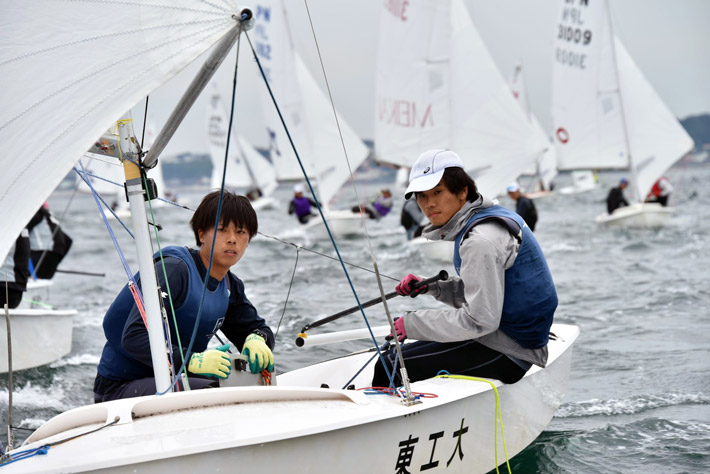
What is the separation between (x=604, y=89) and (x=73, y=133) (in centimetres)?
1663

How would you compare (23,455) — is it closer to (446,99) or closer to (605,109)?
(446,99)

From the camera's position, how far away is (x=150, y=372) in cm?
231

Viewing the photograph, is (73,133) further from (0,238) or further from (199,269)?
(199,269)

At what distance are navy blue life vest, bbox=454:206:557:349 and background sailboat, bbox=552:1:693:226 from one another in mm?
12860

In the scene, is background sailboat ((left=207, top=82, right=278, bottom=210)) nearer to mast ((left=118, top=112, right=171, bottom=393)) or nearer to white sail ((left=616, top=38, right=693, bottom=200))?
white sail ((left=616, top=38, right=693, bottom=200))

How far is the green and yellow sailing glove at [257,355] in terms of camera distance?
93.4 inches

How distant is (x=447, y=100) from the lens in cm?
1378

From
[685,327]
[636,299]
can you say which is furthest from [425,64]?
[685,327]

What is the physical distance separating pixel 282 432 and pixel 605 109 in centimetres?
1642

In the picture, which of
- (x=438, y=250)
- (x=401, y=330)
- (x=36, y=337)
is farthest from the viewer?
(x=438, y=250)

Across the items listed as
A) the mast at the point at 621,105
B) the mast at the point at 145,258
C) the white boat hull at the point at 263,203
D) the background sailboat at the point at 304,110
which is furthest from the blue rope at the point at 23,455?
the white boat hull at the point at 263,203

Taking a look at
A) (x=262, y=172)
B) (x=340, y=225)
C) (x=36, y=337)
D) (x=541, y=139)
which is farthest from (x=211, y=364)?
(x=541, y=139)

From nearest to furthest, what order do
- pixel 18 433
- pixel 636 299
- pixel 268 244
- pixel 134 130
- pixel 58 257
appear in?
1. pixel 134 130
2. pixel 18 433
3. pixel 58 257
4. pixel 636 299
5. pixel 268 244

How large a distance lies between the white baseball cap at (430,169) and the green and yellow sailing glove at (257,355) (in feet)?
2.12
